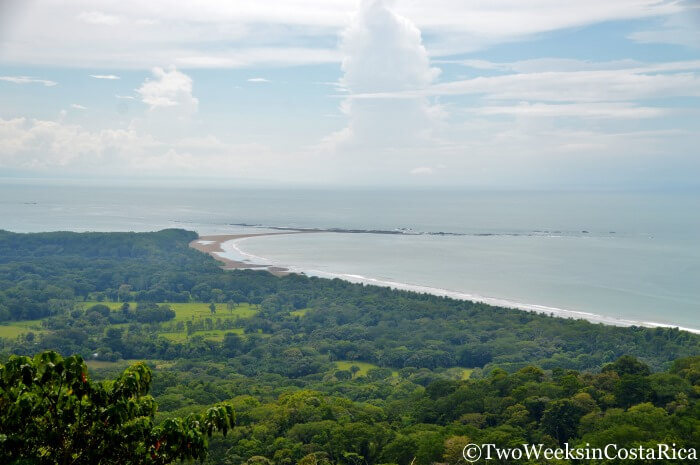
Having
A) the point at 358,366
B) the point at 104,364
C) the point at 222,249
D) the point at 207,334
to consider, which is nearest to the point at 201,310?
the point at 207,334

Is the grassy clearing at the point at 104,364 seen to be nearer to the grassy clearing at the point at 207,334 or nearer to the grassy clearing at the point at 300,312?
the grassy clearing at the point at 207,334

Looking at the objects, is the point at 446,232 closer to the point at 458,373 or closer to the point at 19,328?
the point at 19,328

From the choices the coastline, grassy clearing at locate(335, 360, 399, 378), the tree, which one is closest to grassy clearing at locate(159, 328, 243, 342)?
grassy clearing at locate(335, 360, 399, 378)

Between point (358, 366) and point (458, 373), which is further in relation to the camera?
point (358, 366)

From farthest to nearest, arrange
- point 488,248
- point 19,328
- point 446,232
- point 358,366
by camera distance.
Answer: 1. point 446,232
2. point 488,248
3. point 19,328
4. point 358,366

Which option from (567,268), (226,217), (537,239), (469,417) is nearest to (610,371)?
(469,417)

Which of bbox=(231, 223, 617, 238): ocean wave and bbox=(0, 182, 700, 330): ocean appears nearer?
bbox=(0, 182, 700, 330): ocean

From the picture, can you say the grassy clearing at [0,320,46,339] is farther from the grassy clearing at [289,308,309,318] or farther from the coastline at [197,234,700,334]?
the coastline at [197,234,700,334]

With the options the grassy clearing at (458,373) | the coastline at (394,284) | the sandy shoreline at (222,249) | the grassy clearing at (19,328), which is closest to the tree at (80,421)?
the grassy clearing at (458,373)

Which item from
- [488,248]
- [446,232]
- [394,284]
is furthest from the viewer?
[446,232]
